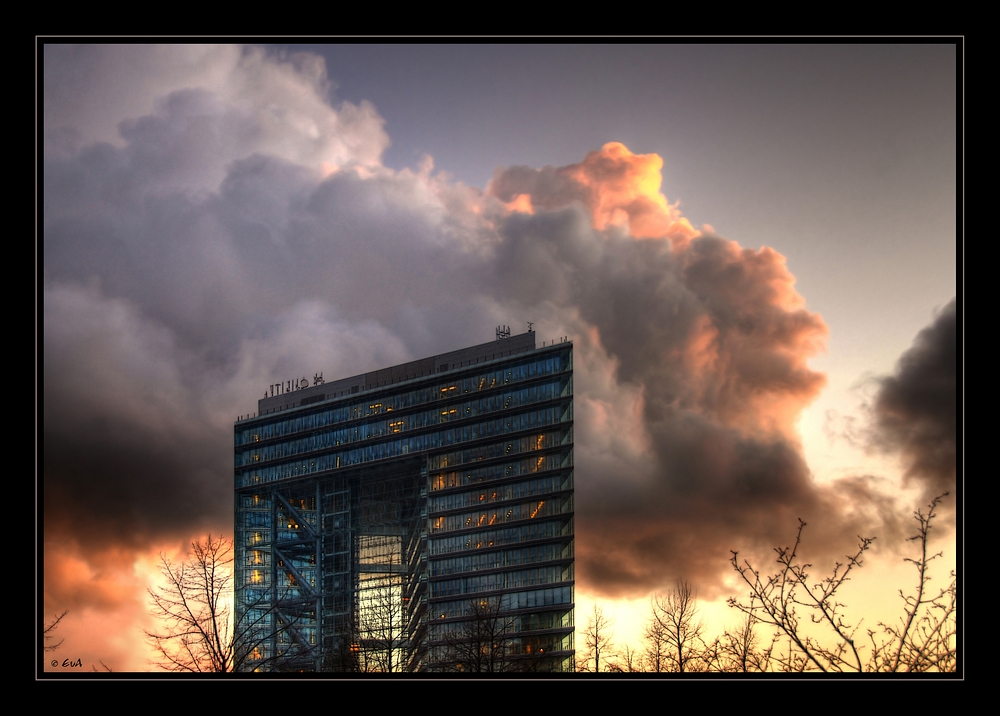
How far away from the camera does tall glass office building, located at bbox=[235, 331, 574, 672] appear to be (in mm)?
150750

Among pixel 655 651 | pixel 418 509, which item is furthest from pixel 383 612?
pixel 655 651

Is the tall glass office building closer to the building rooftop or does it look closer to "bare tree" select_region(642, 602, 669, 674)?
the building rooftop

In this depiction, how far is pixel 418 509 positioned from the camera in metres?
166

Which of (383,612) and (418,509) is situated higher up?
(418,509)

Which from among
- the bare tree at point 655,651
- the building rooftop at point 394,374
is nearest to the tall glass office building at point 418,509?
the building rooftop at point 394,374

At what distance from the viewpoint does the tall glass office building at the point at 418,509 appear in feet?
495

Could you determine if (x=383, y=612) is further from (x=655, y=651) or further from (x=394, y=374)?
(x=655, y=651)

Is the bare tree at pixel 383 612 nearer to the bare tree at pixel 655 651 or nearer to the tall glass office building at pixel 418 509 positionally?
the tall glass office building at pixel 418 509
